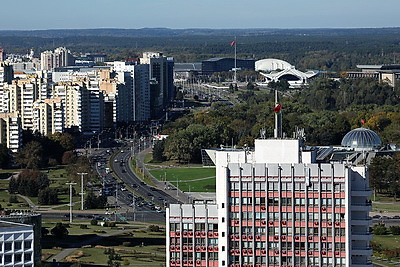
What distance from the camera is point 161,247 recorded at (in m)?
88.1

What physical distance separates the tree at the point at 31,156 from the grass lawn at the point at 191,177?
13447 mm

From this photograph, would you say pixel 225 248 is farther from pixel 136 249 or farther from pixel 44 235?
pixel 44 235

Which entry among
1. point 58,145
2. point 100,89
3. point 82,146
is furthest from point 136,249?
point 100,89

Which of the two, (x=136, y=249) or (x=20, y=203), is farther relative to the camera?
(x=20, y=203)

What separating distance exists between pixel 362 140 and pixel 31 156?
124ft

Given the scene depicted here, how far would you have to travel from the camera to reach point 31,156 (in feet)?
474

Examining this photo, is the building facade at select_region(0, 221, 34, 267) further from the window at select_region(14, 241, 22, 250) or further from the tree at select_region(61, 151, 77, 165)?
the tree at select_region(61, 151, 77, 165)

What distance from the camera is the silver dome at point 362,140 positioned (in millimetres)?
135375

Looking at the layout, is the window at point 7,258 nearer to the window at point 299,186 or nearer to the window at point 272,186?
the window at point 272,186

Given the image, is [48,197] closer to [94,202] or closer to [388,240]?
[94,202]

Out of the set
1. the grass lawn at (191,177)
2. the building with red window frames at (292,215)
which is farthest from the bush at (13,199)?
the building with red window frames at (292,215)

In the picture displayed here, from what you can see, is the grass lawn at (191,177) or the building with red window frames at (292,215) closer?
the building with red window frames at (292,215)

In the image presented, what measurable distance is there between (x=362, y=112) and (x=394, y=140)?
75.3ft

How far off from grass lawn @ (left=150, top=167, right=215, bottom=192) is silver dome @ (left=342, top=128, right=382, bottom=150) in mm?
15159
